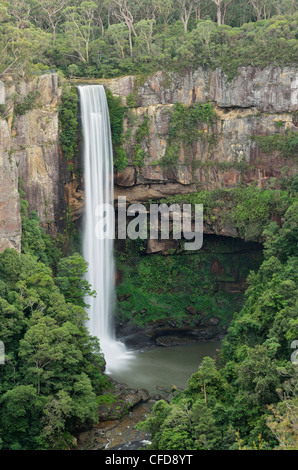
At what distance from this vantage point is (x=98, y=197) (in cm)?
3136

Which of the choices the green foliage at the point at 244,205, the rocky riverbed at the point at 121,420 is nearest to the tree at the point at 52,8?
the green foliage at the point at 244,205

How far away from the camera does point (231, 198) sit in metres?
32.5

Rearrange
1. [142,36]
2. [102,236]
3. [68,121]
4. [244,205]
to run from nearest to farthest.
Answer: [68,121]
[244,205]
[102,236]
[142,36]

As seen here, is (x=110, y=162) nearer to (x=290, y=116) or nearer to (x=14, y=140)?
(x=14, y=140)

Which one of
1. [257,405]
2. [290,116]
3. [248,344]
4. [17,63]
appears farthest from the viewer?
[290,116]

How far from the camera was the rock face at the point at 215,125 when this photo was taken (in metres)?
31.2

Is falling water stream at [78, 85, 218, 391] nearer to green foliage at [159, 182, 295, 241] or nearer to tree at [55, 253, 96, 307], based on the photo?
tree at [55, 253, 96, 307]

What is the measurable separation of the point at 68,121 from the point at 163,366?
12650 mm

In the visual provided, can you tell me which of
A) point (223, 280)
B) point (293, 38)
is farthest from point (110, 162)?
point (293, 38)

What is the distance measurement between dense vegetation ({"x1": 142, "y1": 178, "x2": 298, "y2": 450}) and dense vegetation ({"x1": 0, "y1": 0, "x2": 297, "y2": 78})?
1365 cm

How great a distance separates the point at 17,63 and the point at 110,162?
22.8ft

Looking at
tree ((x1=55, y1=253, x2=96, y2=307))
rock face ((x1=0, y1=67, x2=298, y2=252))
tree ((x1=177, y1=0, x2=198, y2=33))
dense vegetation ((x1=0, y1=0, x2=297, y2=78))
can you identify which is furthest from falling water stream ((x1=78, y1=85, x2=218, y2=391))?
tree ((x1=177, y1=0, x2=198, y2=33))

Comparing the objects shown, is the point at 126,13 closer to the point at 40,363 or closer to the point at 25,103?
the point at 25,103

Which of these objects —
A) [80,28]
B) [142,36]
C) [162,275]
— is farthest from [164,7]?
[162,275]
